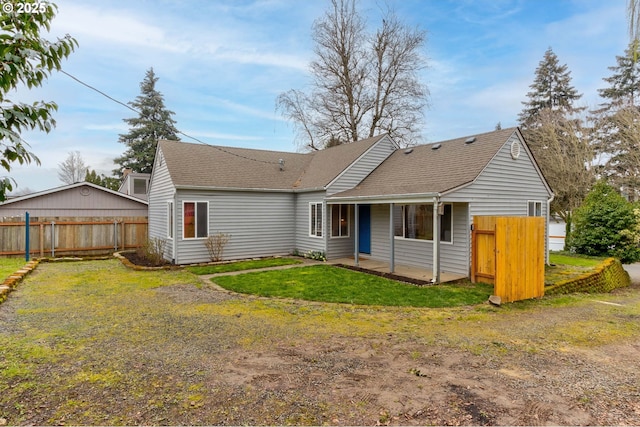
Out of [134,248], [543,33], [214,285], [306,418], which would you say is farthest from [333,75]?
[306,418]

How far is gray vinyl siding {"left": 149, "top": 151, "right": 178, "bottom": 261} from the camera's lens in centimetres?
1330

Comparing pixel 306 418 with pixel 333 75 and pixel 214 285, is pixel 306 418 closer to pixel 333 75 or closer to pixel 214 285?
pixel 214 285

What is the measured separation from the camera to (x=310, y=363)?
4.56m

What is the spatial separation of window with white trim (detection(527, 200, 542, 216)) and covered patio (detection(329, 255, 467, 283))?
4.25 m

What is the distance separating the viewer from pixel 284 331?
581 cm

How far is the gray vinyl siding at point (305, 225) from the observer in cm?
1366

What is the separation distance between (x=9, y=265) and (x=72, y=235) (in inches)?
128

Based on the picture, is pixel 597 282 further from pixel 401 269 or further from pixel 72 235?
pixel 72 235

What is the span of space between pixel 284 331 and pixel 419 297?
11.9 feet

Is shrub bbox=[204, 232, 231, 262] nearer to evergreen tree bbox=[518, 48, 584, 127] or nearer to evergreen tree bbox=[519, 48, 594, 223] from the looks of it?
evergreen tree bbox=[519, 48, 594, 223]

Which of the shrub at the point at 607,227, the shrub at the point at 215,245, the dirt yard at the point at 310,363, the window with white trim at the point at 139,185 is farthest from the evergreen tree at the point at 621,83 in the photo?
the window with white trim at the point at 139,185

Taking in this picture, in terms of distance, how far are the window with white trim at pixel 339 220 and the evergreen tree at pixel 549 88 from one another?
27.4 m

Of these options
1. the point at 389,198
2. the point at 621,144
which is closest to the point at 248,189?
the point at 389,198

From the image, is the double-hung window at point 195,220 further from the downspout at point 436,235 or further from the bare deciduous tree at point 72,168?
the bare deciduous tree at point 72,168
